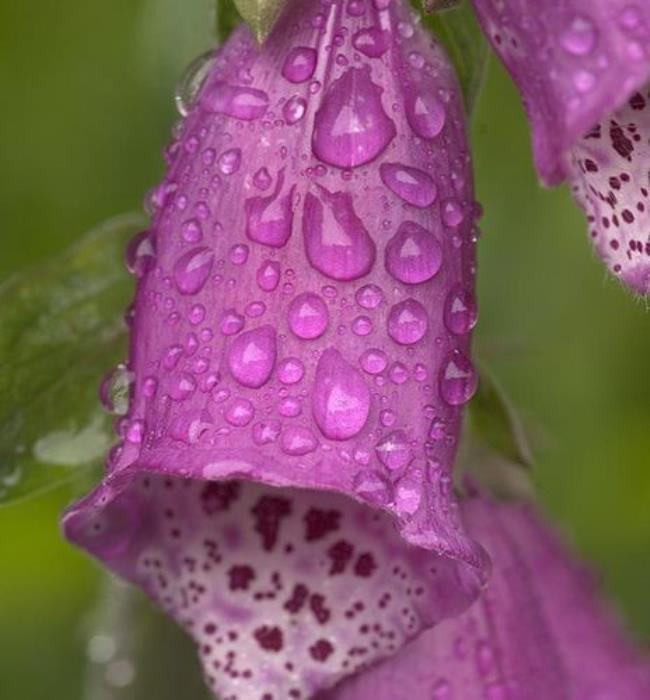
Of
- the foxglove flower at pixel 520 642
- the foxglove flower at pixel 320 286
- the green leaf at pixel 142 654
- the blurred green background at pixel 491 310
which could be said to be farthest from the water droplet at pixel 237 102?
the blurred green background at pixel 491 310

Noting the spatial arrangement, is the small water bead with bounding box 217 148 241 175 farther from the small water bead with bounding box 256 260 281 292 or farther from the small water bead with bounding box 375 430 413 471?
the small water bead with bounding box 375 430 413 471

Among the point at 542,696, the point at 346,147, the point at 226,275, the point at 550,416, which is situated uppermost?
the point at 346,147

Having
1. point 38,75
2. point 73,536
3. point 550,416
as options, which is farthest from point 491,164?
point 73,536

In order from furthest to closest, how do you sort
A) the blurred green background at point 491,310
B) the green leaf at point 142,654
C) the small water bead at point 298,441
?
the blurred green background at point 491,310
the green leaf at point 142,654
the small water bead at point 298,441

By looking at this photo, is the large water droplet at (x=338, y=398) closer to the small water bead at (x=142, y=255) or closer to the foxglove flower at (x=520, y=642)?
the small water bead at (x=142, y=255)

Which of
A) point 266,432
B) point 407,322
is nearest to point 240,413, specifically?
point 266,432

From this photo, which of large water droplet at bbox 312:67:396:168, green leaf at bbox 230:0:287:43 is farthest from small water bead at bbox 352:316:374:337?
green leaf at bbox 230:0:287:43

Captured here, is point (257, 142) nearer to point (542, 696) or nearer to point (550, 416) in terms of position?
point (542, 696)
